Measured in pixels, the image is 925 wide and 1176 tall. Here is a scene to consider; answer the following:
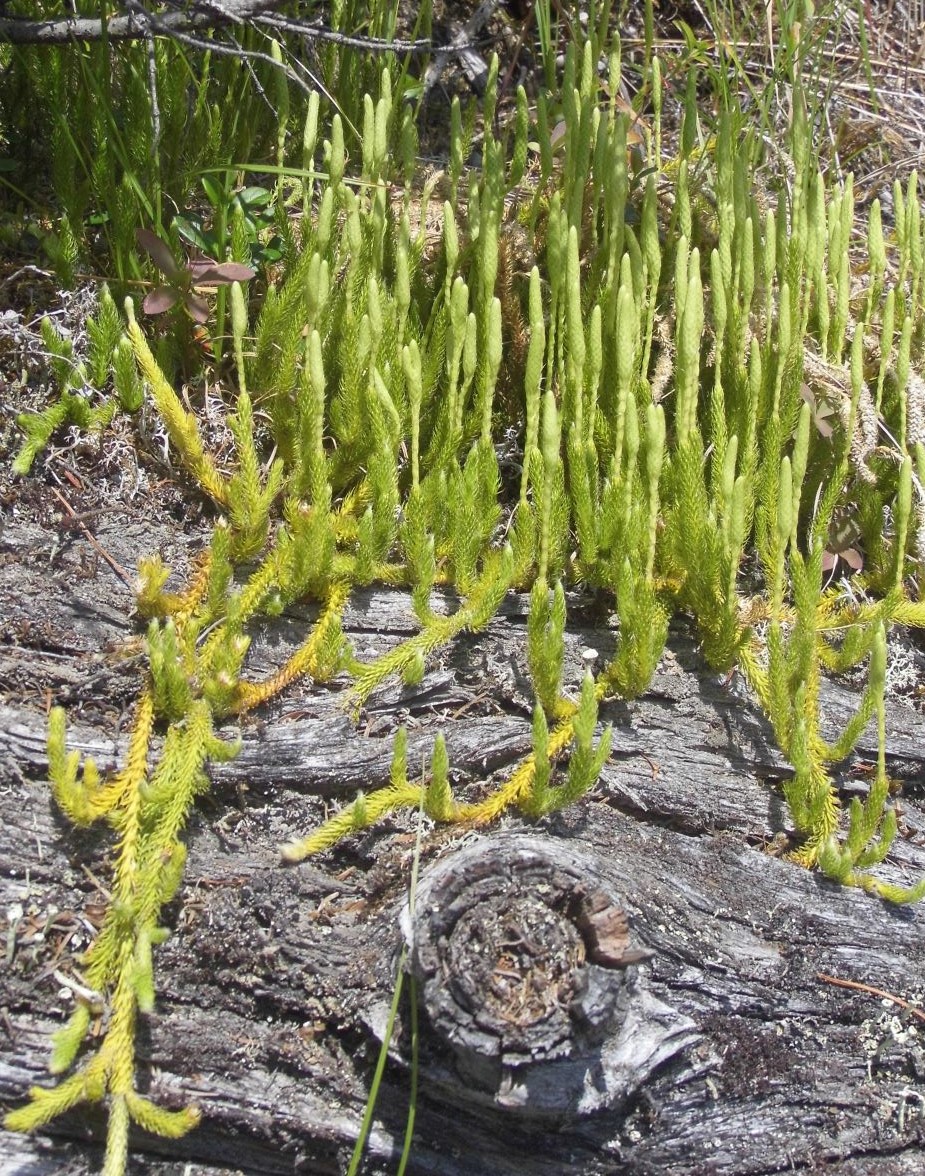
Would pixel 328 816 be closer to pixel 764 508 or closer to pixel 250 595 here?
pixel 250 595

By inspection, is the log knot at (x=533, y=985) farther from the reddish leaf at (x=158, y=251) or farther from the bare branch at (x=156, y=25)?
the bare branch at (x=156, y=25)

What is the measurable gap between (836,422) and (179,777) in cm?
151

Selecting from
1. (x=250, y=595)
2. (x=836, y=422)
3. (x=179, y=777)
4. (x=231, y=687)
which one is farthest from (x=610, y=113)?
(x=179, y=777)

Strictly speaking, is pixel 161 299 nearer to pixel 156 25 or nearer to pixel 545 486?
pixel 156 25

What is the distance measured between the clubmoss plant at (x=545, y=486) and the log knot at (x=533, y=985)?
165mm

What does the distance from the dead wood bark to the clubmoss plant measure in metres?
0.08

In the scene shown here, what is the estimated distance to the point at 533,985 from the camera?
1.43 metres

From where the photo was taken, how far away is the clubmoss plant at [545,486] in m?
1.62

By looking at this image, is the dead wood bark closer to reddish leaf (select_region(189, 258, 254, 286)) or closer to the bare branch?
reddish leaf (select_region(189, 258, 254, 286))

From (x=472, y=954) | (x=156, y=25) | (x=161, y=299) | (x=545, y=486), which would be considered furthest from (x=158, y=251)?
(x=472, y=954)

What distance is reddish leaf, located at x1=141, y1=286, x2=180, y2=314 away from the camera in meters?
1.96

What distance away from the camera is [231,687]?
1666mm

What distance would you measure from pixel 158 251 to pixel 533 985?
152 cm

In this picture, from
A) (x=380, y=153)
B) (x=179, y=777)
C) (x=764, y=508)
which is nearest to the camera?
(x=179, y=777)
